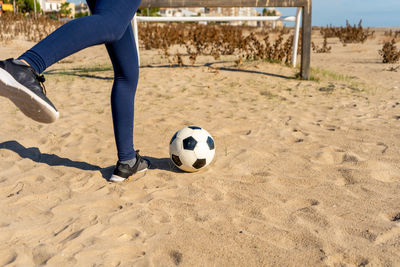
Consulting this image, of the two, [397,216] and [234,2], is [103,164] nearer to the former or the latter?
[397,216]

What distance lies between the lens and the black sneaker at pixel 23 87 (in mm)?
1531

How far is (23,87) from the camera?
156 cm

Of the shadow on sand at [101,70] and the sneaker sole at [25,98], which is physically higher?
the sneaker sole at [25,98]

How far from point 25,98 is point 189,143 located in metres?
1.34

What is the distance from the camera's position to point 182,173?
277cm

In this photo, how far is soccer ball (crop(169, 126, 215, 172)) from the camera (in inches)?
106

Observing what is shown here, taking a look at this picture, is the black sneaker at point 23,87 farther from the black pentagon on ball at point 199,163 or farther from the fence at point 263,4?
the fence at point 263,4

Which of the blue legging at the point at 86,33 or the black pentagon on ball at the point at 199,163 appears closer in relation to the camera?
the blue legging at the point at 86,33

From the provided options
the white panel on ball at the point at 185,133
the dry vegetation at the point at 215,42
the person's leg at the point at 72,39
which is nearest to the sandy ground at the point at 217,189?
the white panel on ball at the point at 185,133

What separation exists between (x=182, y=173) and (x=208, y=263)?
112cm

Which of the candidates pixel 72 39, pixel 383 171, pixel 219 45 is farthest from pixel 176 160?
pixel 219 45

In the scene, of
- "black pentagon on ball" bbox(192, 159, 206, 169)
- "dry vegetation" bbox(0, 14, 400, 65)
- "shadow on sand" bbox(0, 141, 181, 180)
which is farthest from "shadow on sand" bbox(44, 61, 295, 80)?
"black pentagon on ball" bbox(192, 159, 206, 169)

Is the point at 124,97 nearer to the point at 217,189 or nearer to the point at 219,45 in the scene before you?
the point at 217,189

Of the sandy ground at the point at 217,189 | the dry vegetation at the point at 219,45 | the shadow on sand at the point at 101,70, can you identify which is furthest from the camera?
the dry vegetation at the point at 219,45
